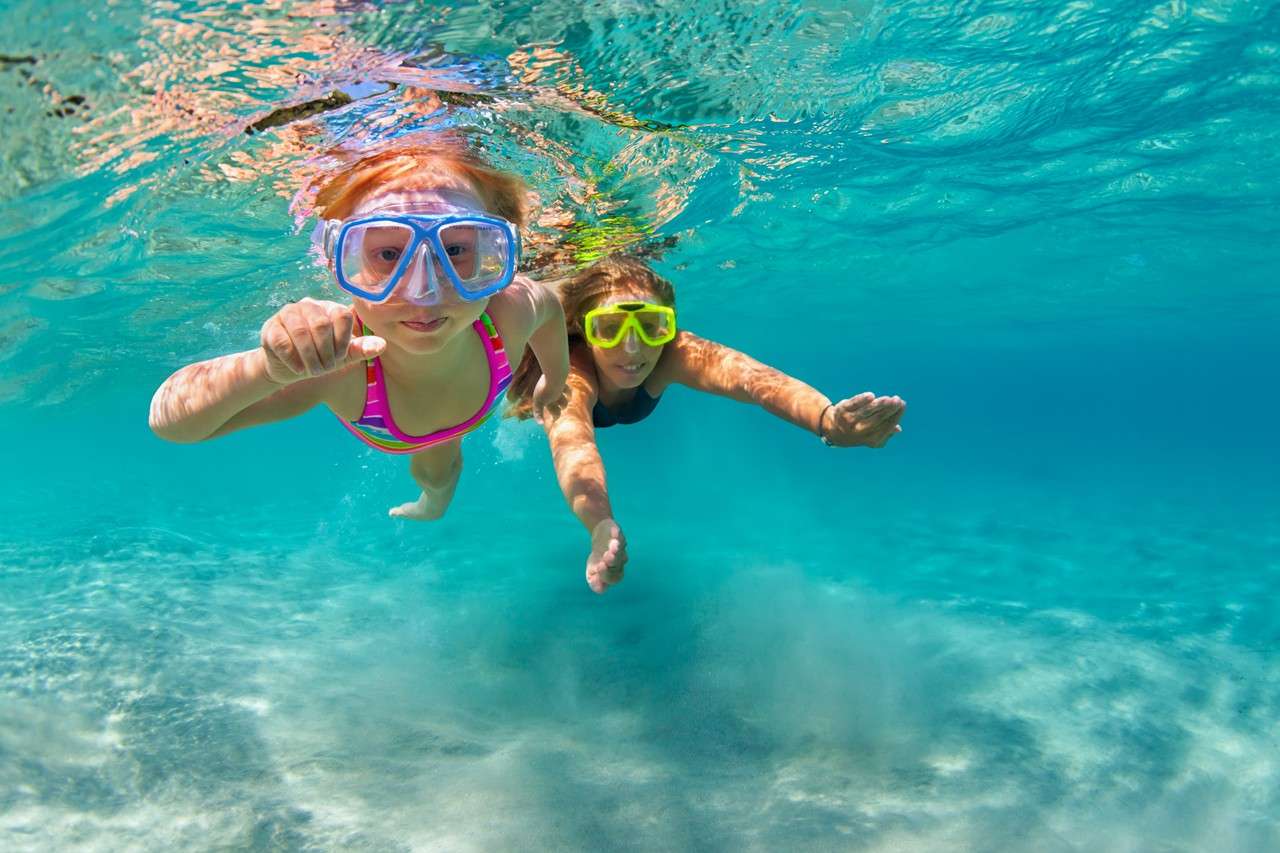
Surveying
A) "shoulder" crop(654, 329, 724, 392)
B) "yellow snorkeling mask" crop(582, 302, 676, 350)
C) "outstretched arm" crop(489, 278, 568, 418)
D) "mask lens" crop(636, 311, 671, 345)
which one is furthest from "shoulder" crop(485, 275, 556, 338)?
"shoulder" crop(654, 329, 724, 392)

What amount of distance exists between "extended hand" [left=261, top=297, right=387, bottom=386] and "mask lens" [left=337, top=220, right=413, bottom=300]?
0.96 meters

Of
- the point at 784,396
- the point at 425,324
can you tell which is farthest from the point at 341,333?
the point at 784,396

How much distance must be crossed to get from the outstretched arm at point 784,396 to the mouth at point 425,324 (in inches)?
102

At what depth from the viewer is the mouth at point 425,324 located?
3.94 metres

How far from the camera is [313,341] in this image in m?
2.74

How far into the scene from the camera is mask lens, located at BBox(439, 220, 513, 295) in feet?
12.9

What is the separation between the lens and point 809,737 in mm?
6961

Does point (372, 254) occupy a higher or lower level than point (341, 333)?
higher

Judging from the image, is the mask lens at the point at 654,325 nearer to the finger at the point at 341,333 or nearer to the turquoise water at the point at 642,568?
the turquoise water at the point at 642,568

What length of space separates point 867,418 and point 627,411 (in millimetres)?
3960

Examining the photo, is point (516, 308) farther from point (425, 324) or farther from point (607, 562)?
point (607, 562)

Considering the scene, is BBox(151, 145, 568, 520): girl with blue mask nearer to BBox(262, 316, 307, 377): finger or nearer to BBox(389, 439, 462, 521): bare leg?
BBox(262, 316, 307, 377): finger

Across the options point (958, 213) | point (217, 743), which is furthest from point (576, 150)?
point (958, 213)

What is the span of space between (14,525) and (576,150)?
26.4 metres
